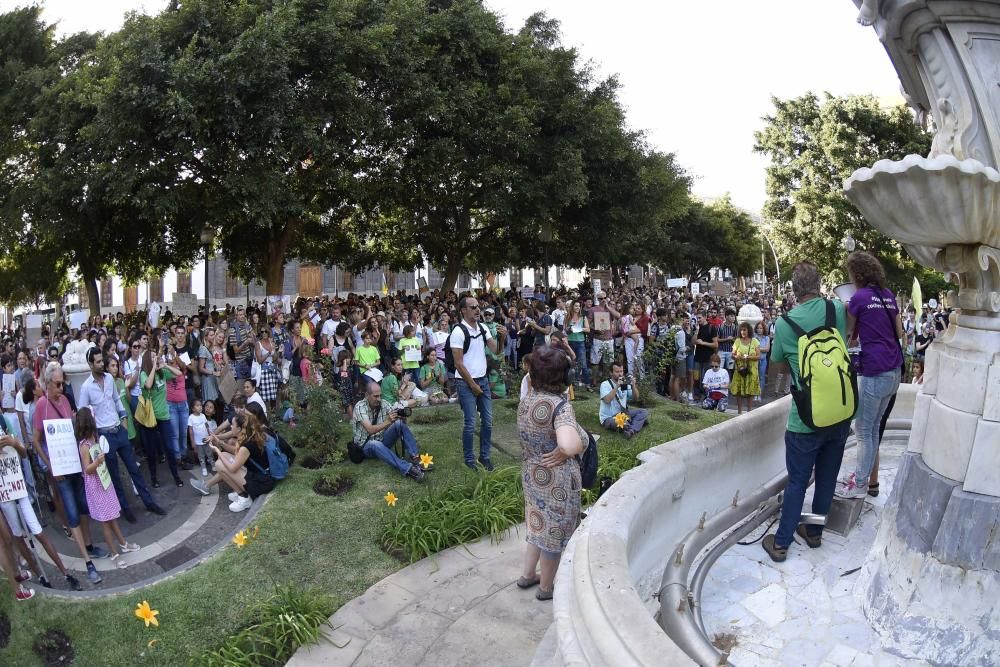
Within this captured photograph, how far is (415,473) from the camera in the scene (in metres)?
7.52

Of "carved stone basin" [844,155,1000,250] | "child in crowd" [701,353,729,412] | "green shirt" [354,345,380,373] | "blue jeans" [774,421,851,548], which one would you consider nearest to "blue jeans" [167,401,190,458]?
"green shirt" [354,345,380,373]

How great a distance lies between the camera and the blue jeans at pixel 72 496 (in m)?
6.23

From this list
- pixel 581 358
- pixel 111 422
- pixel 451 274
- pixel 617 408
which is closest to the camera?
pixel 111 422

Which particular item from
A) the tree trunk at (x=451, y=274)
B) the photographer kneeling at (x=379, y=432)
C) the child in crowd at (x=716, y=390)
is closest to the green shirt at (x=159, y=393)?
the photographer kneeling at (x=379, y=432)

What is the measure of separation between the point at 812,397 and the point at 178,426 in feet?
24.1

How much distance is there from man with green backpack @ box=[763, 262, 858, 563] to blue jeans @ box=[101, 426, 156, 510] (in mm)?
5939

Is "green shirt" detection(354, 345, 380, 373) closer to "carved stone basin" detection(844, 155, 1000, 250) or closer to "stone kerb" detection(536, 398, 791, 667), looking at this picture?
"stone kerb" detection(536, 398, 791, 667)

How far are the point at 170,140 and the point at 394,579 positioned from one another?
493 inches

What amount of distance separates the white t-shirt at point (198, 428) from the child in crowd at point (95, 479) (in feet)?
6.66

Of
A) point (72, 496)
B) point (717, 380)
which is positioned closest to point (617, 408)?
point (717, 380)

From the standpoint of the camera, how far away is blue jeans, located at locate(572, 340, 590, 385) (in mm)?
12242

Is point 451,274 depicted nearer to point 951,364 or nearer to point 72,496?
point 72,496

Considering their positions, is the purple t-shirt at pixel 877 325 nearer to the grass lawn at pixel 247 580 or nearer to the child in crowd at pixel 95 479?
the grass lawn at pixel 247 580

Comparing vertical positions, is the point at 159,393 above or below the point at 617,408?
above
